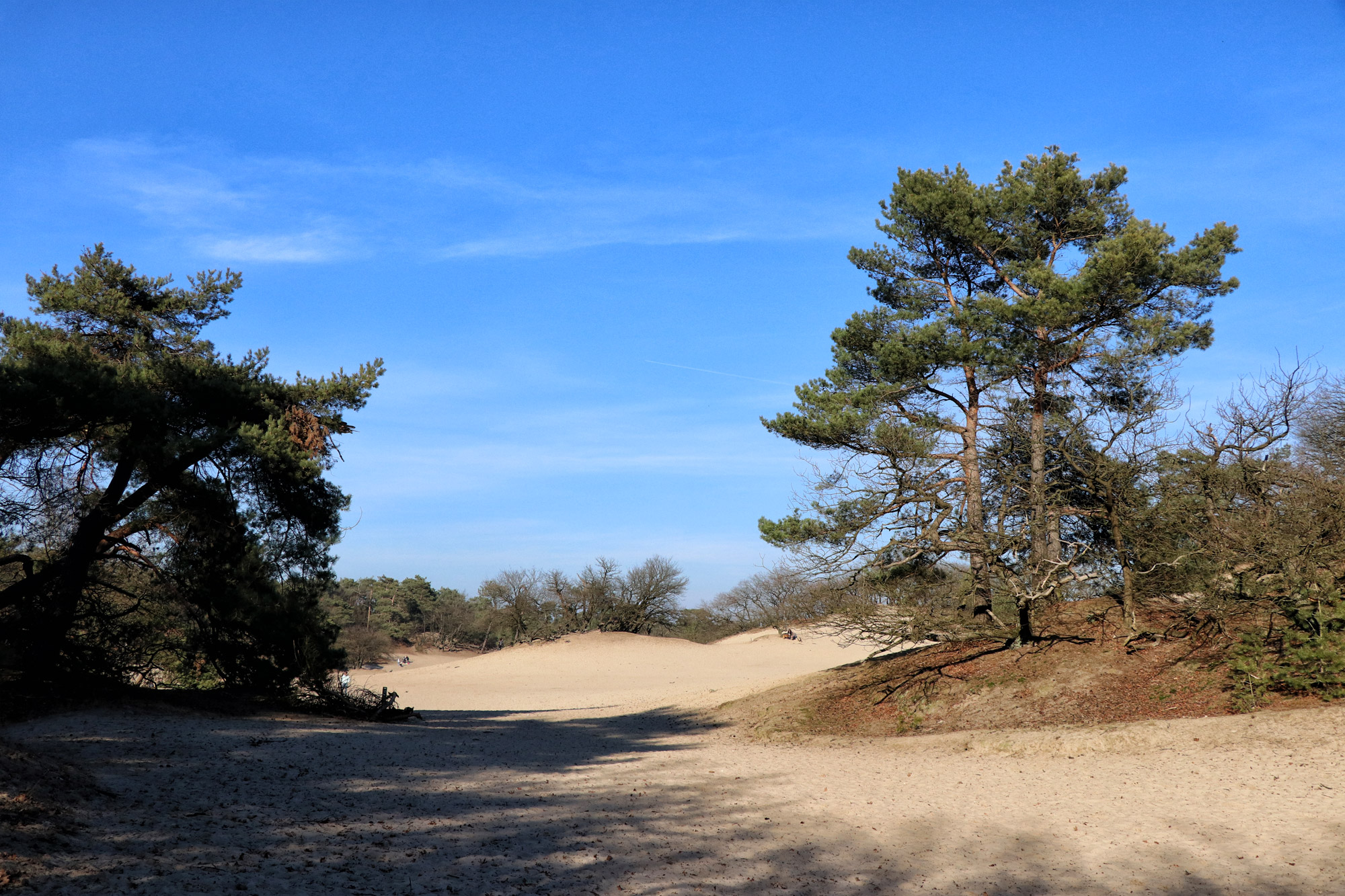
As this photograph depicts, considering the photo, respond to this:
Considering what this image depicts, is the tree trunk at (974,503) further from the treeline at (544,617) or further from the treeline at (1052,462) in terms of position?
the treeline at (544,617)

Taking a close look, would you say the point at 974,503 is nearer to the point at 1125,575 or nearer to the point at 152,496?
the point at 1125,575

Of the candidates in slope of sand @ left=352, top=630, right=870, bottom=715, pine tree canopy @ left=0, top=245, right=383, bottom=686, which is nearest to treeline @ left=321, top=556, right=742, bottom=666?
slope of sand @ left=352, top=630, right=870, bottom=715

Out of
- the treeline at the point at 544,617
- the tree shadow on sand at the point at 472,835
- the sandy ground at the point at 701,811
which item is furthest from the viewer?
the treeline at the point at 544,617

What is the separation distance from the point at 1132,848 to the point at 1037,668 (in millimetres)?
8399

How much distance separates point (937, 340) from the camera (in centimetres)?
1773

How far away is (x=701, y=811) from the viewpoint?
9.15 m

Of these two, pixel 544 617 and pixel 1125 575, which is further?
pixel 544 617

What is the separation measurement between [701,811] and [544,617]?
4246cm

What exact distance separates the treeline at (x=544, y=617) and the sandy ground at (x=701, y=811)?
96.1 feet

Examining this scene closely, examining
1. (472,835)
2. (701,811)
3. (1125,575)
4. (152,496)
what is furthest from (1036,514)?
(152,496)

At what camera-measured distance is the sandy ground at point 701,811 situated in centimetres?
673

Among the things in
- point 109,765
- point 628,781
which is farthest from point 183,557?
point 628,781

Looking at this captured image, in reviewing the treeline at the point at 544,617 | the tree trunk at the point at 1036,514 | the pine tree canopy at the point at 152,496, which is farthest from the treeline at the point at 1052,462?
the treeline at the point at 544,617

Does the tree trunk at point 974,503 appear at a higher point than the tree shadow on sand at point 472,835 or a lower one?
higher
